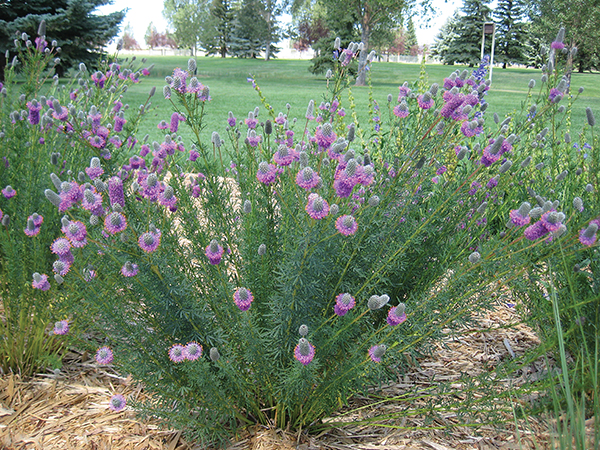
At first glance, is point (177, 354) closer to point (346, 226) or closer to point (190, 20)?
point (346, 226)

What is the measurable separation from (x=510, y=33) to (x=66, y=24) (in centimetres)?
4219

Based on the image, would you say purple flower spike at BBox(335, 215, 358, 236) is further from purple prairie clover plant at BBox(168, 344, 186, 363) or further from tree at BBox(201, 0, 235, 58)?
tree at BBox(201, 0, 235, 58)

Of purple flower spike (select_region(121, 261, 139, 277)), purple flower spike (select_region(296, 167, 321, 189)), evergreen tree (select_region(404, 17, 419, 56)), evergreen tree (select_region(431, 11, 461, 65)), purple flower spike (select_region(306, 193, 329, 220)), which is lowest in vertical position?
purple flower spike (select_region(121, 261, 139, 277))

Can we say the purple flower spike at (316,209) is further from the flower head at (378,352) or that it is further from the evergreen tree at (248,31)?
the evergreen tree at (248,31)

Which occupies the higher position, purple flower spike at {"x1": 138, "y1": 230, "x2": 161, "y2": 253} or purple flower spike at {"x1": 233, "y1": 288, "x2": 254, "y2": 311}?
purple flower spike at {"x1": 138, "y1": 230, "x2": 161, "y2": 253}

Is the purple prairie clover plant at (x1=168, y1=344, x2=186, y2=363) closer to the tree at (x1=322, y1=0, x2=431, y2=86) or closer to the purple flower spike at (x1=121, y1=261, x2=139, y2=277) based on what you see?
the purple flower spike at (x1=121, y1=261, x2=139, y2=277)

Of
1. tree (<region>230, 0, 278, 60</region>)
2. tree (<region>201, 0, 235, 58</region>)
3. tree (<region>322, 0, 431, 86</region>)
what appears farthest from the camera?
tree (<region>201, 0, 235, 58</region>)

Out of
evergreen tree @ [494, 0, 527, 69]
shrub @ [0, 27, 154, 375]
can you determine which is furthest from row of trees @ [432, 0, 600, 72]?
shrub @ [0, 27, 154, 375]

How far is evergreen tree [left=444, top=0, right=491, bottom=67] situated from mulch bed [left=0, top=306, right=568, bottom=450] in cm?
4266

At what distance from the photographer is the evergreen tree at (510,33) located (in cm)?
4356

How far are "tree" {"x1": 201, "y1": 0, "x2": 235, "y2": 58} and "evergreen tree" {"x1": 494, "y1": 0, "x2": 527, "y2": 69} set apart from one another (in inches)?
1192

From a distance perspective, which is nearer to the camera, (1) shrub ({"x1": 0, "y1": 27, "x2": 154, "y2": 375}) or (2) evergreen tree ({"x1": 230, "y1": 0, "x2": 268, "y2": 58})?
(1) shrub ({"x1": 0, "y1": 27, "x2": 154, "y2": 375})

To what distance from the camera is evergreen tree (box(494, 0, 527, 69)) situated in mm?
43562

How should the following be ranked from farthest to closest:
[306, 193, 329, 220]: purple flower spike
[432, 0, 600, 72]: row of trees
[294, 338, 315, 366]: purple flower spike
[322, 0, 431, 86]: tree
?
1. [432, 0, 600, 72]: row of trees
2. [322, 0, 431, 86]: tree
3. [294, 338, 315, 366]: purple flower spike
4. [306, 193, 329, 220]: purple flower spike
